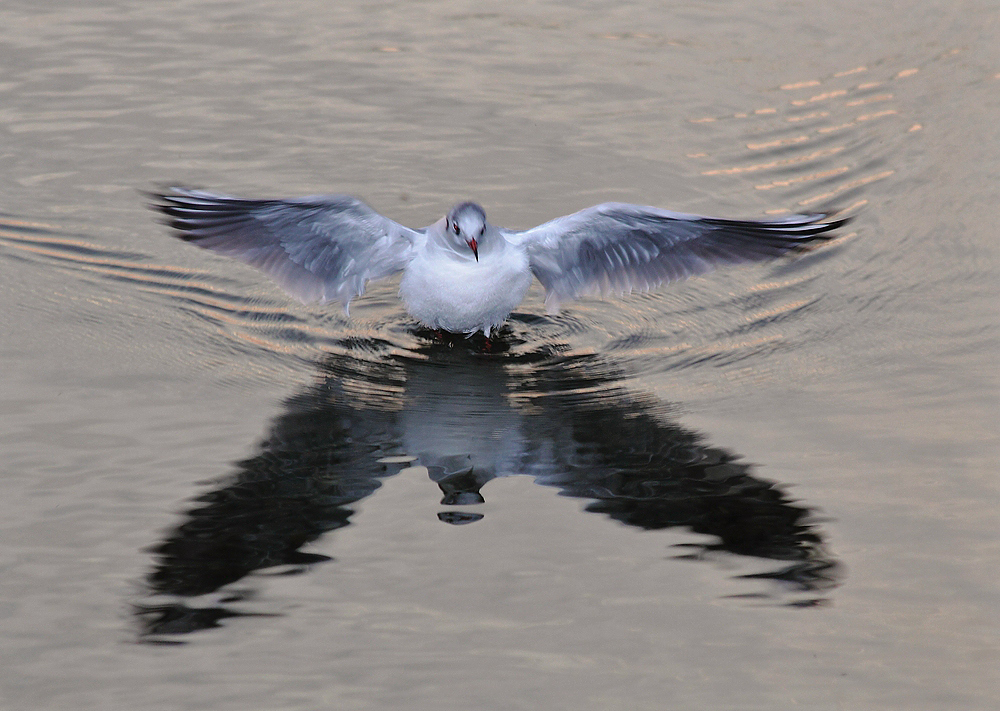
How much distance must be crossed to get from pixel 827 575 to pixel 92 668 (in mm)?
3097

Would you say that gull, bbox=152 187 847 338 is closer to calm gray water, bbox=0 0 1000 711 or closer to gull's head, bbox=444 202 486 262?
gull's head, bbox=444 202 486 262

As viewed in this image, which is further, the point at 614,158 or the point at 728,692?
the point at 614,158

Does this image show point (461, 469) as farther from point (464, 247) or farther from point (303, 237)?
point (303, 237)

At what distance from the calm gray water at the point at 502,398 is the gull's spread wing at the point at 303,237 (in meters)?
0.35

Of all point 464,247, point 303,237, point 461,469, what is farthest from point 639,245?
point 461,469

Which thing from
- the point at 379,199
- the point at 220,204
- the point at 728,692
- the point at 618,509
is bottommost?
the point at 728,692

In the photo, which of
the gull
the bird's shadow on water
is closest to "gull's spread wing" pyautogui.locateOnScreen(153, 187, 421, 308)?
the gull

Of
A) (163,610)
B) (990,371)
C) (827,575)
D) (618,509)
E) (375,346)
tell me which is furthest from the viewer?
(375,346)

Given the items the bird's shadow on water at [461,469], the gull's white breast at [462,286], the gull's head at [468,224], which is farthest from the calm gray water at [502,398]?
the gull's head at [468,224]

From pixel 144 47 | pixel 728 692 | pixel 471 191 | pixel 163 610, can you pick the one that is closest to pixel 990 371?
pixel 728 692

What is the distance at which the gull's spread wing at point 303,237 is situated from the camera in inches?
296

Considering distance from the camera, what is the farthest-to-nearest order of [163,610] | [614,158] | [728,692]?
[614,158] < [163,610] < [728,692]

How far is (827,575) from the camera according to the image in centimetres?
570

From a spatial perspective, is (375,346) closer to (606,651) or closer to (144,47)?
(606,651)
